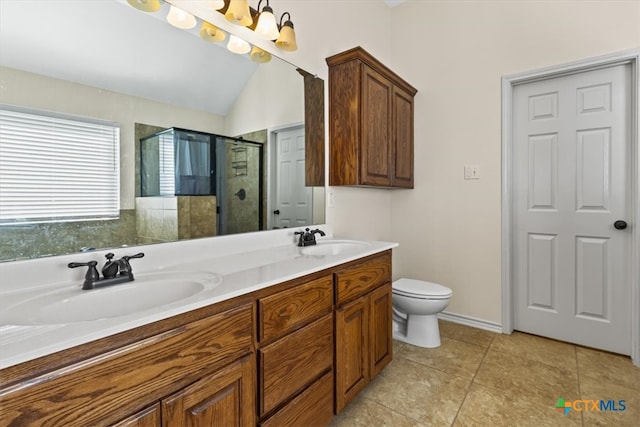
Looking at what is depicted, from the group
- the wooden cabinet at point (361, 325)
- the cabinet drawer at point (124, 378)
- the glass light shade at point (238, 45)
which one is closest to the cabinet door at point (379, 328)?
the wooden cabinet at point (361, 325)

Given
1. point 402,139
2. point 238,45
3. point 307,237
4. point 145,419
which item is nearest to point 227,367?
point 145,419

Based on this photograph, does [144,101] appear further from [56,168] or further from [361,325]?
[361,325]

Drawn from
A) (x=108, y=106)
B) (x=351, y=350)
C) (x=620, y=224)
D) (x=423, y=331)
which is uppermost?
(x=108, y=106)

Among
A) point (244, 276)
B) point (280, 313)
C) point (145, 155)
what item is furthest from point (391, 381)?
point (145, 155)

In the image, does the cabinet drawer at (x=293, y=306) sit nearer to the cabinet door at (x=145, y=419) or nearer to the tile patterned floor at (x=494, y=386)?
the cabinet door at (x=145, y=419)

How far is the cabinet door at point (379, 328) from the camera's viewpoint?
5.25 feet

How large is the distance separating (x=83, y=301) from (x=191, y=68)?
1038 millimetres

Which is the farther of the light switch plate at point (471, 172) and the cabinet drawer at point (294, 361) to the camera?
the light switch plate at point (471, 172)

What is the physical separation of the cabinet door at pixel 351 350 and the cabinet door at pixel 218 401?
49 centimetres

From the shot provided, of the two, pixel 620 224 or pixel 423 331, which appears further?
pixel 423 331

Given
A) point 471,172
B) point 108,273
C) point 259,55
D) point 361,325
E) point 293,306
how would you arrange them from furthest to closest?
point 471,172 < point 259,55 < point 361,325 < point 293,306 < point 108,273

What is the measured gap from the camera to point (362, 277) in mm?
1526

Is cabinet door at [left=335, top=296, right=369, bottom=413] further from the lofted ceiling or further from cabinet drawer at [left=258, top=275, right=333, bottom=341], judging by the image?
the lofted ceiling

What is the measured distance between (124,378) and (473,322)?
2565mm
